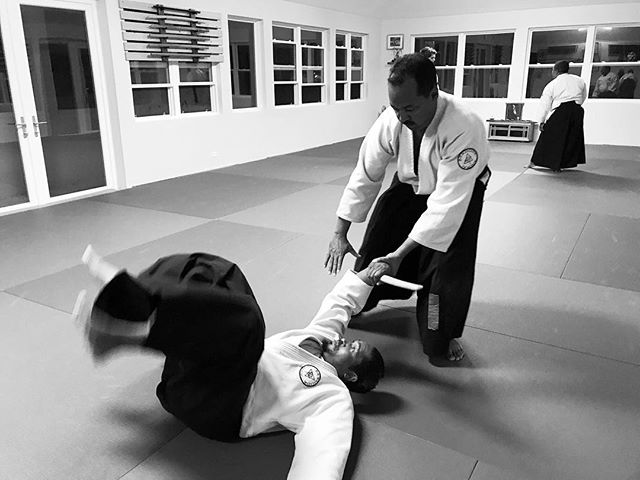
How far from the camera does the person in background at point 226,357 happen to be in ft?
4.72

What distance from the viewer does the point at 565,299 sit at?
3100 mm

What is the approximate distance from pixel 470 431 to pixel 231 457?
90cm

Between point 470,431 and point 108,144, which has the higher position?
point 108,144

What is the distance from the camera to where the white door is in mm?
5102

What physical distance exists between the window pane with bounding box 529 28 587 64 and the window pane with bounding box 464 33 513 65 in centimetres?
48

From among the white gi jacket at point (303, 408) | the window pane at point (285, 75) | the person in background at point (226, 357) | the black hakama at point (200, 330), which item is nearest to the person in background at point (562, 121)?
the window pane at point (285, 75)

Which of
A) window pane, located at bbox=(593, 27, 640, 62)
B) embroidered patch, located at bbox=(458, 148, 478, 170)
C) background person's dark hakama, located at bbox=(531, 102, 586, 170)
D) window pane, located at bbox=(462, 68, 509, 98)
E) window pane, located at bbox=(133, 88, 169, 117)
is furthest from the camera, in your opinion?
window pane, located at bbox=(462, 68, 509, 98)

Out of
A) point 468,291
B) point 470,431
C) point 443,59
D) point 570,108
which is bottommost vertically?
point 470,431

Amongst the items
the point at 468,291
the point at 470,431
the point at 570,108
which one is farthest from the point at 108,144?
the point at 570,108

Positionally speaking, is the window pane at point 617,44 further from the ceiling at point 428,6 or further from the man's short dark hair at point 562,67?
the man's short dark hair at point 562,67

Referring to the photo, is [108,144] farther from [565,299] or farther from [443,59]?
[443,59]

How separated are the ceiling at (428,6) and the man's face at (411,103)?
7656 mm

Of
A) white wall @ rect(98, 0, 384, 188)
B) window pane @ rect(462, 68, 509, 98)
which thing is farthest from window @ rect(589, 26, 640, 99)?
white wall @ rect(98, 0, 384, 188)

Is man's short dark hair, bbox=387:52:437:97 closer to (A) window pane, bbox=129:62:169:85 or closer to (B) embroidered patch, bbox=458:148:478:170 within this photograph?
(B) embroidered patch, bbox=458:148:478:170
